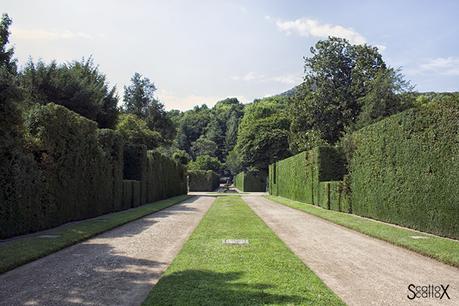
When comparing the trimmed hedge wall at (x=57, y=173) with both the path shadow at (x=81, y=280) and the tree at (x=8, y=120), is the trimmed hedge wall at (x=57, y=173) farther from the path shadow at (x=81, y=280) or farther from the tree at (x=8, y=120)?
the path shadow at (x=81, y=280)

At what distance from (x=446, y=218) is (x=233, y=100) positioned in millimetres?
178955

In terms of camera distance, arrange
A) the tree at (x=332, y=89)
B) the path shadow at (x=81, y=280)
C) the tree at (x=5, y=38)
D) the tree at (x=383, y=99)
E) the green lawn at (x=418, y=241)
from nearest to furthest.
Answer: the path shadow at (x=81, y=280) < the green lawn at (x=418, y=241) < the tree at (x=5, y=38) < the tree at (x=383, y=99) < the tree at (x=332, y=89)

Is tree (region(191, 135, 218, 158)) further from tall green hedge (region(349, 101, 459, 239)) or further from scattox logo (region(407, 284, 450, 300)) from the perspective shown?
scattox logo (region(407, 284, 450, 300))

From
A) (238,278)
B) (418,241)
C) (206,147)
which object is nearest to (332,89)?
(418,241)

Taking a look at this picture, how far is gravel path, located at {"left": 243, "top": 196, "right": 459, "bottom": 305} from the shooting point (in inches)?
270

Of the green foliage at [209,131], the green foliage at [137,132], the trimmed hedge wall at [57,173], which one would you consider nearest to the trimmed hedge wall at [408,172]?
the trimmed hedge wall at [57,173]

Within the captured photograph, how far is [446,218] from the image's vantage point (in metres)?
13.5

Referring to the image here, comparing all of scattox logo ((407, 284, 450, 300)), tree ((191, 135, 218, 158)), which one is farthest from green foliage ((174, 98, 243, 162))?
scattox logo ((407, 284, 450, 300))

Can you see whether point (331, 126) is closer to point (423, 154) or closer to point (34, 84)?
point (34, 84)

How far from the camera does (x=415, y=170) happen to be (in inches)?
615

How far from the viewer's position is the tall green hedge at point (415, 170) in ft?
44.4

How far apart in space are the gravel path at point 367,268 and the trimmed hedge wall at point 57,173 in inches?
304

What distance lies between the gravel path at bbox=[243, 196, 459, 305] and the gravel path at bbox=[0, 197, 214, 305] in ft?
10.0

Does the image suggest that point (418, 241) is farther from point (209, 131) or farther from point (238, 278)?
point (209, 131)
